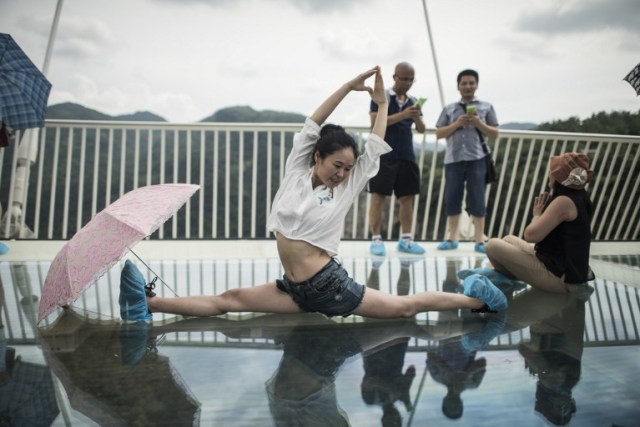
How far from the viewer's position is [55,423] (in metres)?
1.39

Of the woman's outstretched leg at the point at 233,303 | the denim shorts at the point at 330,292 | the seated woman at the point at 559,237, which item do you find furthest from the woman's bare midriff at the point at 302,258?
the seated woman at the point at 559,237

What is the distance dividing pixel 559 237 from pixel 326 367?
170 centimetres

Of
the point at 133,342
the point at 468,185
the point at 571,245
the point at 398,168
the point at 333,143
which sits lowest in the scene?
the point at 133,342

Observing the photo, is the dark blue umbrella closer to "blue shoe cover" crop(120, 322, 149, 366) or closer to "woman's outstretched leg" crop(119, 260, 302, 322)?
"woman's outstretched leg" crop(119, 260, 302, 322)

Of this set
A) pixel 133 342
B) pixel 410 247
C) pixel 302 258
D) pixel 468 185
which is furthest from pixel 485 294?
pixel 468 185

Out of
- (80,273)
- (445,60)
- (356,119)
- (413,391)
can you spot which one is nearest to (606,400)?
(413,391)

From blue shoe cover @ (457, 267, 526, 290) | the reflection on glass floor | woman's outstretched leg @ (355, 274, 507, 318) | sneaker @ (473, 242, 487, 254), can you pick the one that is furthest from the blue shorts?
woman's outstretched leg @ (355, 274, 507, 318)

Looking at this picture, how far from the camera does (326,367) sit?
5.90 ft

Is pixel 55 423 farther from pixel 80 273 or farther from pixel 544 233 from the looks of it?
pixel 544 233

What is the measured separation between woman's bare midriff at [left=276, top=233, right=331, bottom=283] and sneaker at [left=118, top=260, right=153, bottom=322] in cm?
69

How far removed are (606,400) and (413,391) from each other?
0.62m

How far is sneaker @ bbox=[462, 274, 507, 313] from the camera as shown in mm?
2430

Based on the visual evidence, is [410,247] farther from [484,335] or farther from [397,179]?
[484,335]

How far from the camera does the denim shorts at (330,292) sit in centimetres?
212
